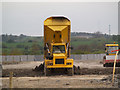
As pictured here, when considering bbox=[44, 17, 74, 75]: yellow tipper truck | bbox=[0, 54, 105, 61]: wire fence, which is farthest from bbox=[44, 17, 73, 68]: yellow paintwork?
bbox=[0, 54, 105, 61]: wire fence

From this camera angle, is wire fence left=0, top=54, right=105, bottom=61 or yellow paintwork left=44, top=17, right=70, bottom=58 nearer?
yellow paintwork left=44, top=17, right=70, bottom=58

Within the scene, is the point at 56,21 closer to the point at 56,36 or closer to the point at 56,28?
the point at 56,28

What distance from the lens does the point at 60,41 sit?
2578 centimetres

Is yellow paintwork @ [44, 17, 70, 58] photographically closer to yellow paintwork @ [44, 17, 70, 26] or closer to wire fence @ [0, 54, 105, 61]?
yellow paintwork @ [44, 17, 70, 26]

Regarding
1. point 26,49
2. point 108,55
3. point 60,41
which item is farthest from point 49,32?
point 26,49

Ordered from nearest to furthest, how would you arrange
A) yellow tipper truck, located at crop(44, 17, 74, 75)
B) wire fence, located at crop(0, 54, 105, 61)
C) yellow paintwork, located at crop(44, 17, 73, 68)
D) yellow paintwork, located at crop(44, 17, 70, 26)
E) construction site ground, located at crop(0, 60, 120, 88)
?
construction site ground, located at crop(0, 60, 120, 88), yellow tipper truck, located at crop(44, 17, 74, 75), yellow paintwork, located at crop(44, 17, 73, 68), yellow paintwork, located at crop(44, 17, 70, 26), wire fence, located at crop(0, 54, 105, 61)

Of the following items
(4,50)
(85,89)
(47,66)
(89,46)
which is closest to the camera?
(85,89)

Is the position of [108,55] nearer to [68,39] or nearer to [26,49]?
[68,39]

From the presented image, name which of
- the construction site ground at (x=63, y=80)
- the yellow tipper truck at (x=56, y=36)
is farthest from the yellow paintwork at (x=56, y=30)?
the construction site ground at (x=63, y=80)

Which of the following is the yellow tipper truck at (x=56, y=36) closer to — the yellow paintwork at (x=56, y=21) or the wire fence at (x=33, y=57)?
the yellow paintwork at (x=56, y=21)

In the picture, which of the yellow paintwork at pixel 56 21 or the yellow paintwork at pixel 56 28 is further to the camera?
the yellow paintwork at pixel 56 21

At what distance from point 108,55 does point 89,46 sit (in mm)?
34942

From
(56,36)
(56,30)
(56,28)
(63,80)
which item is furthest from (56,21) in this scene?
(63,80)

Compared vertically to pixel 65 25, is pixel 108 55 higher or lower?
lower
